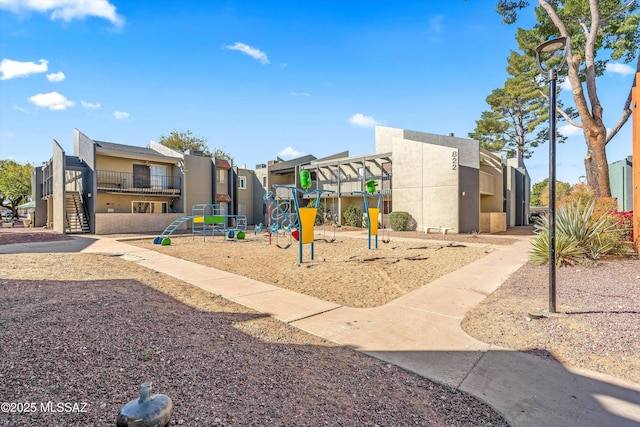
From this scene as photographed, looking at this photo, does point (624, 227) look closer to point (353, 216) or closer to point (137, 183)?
point (353, 216)

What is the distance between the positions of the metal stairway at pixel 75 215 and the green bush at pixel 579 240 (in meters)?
26.4

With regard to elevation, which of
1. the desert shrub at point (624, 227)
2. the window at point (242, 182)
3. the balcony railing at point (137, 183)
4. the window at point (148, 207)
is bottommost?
the desert shrub at point (624, 227)

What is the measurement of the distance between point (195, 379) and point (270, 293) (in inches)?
142

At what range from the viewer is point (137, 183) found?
25.8 metres

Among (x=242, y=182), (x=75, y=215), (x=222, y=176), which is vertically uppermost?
(x=222, y=176)

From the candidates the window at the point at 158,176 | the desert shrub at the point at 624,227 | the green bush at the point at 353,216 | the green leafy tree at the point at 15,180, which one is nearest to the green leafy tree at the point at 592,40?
the desert shrub at the point at 624,227

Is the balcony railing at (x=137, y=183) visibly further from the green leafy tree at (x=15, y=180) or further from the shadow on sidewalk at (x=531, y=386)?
the green leafy tree at (x=15, y=180)

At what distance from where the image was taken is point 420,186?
2339 cm

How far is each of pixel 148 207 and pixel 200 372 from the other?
89.9 ft

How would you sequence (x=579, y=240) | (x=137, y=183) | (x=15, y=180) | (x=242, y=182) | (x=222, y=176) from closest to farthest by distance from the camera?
1. (x=579, y=240)
2. (x=137, y=183)
3. (x=222, y=176)
4. (x=242, y=182)
5. (x=15, y=180)

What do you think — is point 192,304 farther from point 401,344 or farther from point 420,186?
point 420,186

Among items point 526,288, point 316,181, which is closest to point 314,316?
point 526,288

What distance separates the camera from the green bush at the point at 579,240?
28.3 ft

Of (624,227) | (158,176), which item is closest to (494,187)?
(624,227)
